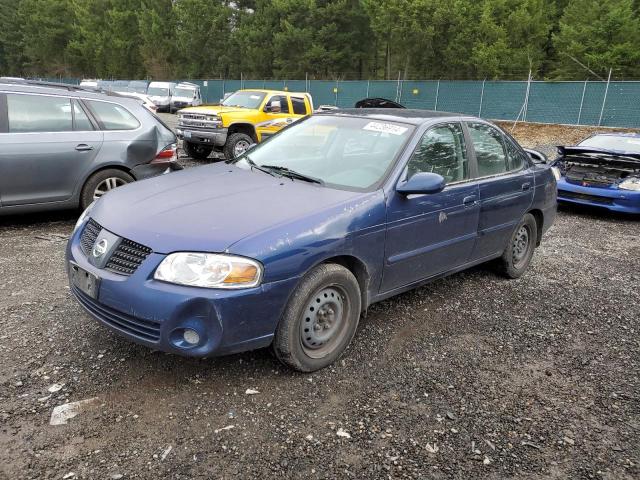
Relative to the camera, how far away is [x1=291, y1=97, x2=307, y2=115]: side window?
1266cm

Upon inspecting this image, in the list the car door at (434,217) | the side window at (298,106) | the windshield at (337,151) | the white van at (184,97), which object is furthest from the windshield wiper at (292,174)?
the white van at (184,97)

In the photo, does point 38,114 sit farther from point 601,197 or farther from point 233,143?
point 601,197

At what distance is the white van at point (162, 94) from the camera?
3083cm

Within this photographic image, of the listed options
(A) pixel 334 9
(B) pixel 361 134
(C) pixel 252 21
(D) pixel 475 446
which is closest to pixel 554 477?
(D) pixel 475 446

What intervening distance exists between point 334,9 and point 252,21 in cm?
1057

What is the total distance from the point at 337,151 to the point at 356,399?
6.30 ft

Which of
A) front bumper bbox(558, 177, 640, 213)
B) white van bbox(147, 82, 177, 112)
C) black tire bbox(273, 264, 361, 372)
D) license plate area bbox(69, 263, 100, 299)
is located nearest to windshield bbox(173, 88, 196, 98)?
white van bbox(147, 82, 177, 112)

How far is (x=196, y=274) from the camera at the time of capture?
273cm

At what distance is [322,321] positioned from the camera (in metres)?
3.26

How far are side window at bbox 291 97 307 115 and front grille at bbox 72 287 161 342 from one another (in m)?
10.3

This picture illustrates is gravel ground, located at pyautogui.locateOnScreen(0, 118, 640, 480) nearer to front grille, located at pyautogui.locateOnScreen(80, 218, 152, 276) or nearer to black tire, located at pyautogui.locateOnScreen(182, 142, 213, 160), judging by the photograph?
front grille, located at pyautogui.locateOnScreen(80, 218, 152, 276)

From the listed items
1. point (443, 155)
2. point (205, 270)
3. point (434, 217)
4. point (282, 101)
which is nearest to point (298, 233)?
point (205, 270)

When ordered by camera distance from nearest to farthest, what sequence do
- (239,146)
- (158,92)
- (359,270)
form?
(359,270), (239,146), (158,92)

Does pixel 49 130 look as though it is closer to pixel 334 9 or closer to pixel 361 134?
pixel 361 134
